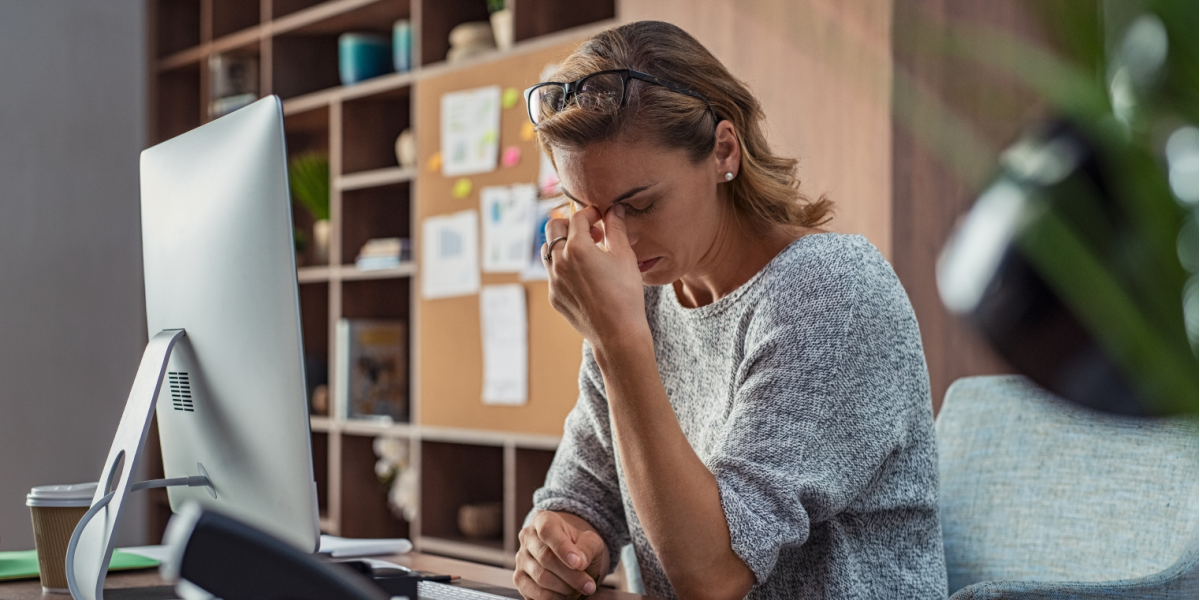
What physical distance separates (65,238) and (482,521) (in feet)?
5.92

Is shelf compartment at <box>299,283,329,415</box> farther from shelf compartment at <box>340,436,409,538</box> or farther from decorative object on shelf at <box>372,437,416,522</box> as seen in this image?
decorative object on shelf at <box>372,437,416,522</box>

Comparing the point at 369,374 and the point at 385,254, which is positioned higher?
the point at 385,254

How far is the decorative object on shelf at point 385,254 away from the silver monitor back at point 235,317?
2169mm

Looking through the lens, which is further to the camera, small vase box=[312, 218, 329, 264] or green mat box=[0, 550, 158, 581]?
small vase box=[312, 218, 329, 264]

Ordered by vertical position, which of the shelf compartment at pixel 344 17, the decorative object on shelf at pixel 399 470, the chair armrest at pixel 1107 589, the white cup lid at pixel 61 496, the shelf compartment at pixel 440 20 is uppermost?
the shelf compartment at pixel 344 17

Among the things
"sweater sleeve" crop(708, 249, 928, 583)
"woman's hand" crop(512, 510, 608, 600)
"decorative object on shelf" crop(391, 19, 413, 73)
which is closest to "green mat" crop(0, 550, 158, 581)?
"woman's hand" crop(512, 510, 608, 600)

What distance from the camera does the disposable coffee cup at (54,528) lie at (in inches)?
43.6

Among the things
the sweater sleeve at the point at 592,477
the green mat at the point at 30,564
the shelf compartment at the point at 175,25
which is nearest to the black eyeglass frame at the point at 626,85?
the sweater sleeve at the point at 592,477

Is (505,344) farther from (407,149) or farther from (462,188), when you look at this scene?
(407,149)

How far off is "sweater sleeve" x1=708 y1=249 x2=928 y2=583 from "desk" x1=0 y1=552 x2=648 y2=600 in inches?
5.9

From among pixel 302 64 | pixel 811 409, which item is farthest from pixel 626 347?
pixel 302 64

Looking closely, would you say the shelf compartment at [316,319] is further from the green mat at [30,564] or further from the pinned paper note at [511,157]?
the green mat at [30,564]

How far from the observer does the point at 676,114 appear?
45.9 inches

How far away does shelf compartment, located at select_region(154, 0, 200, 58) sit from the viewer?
4.14 metres
